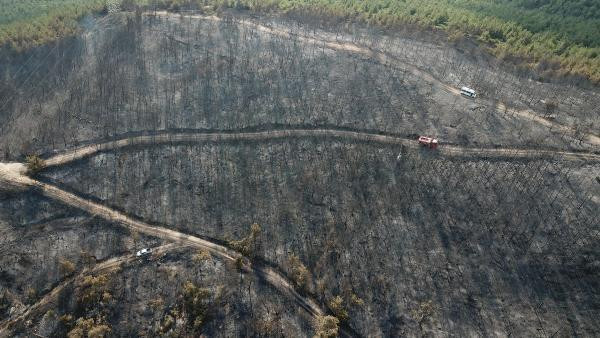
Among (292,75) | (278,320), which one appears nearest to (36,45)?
(292,75)

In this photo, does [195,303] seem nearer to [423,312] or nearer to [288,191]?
[288,191]

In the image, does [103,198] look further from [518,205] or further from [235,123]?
[518,205]

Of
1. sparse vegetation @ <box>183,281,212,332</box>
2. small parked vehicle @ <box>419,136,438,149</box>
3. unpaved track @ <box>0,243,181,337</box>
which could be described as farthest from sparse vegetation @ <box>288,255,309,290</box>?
small parked vehicle @ <box>419,136,438,149</box>

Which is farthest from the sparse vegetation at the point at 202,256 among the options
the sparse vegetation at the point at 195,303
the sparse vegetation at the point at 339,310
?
the sparse vegetation at the point at 339,310

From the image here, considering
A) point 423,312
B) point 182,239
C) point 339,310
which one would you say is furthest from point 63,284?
point 423,312

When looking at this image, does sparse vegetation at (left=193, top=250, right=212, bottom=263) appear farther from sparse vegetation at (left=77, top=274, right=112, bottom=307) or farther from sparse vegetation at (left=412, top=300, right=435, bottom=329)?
sparse vegetation at (left=412, top=300, right=435, bottom=329)

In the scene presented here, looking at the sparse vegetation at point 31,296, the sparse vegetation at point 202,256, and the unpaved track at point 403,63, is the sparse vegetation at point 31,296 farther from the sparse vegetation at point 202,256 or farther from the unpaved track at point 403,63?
the unpaved track at point 403,63
